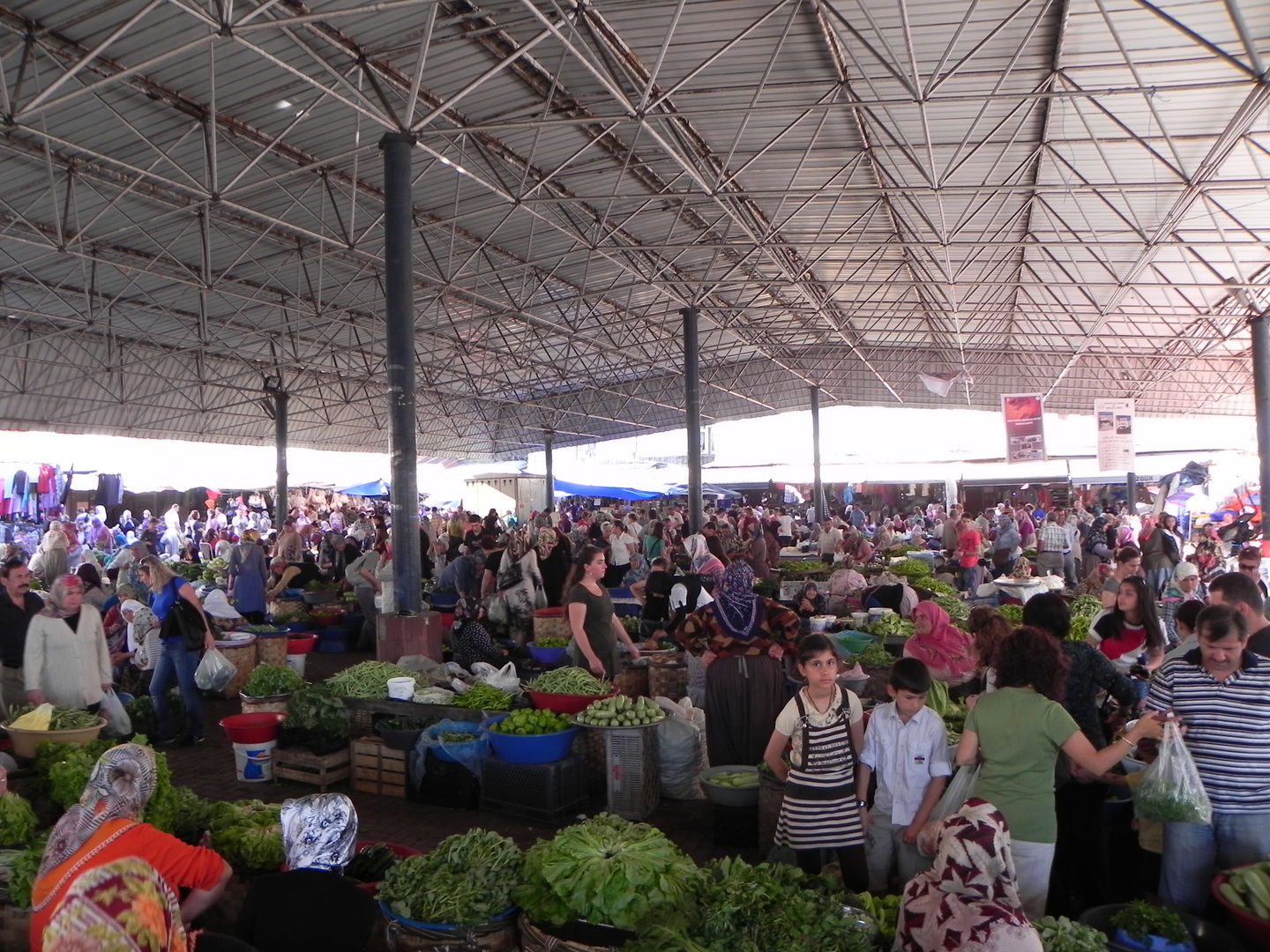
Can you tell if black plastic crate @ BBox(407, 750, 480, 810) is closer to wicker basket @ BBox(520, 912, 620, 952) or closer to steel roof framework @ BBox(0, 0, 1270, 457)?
wicker basket @ BBox(520, 912, 620, 952)

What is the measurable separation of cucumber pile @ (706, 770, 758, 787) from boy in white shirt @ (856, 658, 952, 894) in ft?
3.73

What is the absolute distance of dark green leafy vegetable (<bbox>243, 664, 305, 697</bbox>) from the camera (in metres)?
6.74

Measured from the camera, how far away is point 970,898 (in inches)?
110

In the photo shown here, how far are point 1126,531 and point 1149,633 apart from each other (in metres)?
11.5

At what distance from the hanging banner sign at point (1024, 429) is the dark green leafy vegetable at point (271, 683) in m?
15.9

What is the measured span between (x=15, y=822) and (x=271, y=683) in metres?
2.59

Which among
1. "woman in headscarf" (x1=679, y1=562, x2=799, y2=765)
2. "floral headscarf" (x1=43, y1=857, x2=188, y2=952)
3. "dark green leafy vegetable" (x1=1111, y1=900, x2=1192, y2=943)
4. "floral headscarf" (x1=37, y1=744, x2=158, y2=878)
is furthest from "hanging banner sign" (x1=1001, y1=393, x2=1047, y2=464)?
"floral headscarf" (x1=43, y1=857, x2=188, y2=952)

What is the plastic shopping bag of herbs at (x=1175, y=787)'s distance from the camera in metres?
3.30

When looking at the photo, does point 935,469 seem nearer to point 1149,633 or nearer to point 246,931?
point 1149,633

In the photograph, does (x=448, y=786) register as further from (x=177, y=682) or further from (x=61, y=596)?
(x=177, y=682)

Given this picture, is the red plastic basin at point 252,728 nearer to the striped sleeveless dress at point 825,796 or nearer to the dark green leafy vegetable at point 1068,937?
the striped sleeveless dress at point 825,796

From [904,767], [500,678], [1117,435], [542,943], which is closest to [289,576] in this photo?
[500,678]

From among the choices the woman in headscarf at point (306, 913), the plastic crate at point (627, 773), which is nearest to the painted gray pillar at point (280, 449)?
the plastic crate at point (627, 773)

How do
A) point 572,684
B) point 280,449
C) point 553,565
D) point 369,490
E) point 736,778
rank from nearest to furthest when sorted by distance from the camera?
1. point 736,778
2. point 572,684
3. point 553,565
4. point 280,449
5. point 369,490
